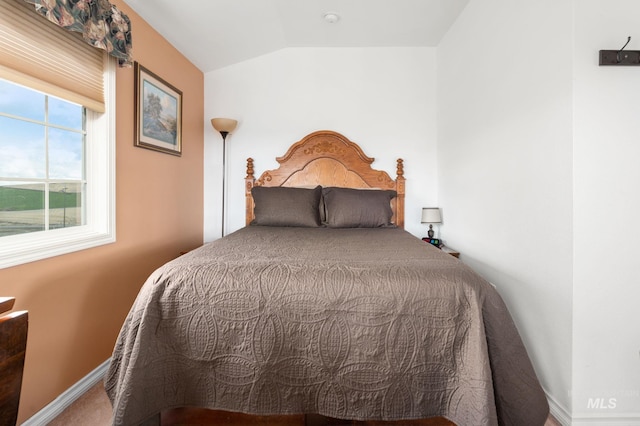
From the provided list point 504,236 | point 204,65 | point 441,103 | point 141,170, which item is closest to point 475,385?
point 504,236

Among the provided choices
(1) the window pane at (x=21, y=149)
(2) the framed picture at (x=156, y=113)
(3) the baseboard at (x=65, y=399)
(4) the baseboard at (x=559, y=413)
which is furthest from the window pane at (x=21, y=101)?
(4) the baseboard at (x=559, y=413)

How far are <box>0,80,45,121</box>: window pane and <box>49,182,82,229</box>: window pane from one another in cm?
36

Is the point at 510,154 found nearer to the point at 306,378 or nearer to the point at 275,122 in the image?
the point at 306,378

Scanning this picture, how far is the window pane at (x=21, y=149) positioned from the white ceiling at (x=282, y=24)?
1.09 m

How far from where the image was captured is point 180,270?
1.24m

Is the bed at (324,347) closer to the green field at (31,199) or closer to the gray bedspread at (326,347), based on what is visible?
the gray bedspread at (326,347)

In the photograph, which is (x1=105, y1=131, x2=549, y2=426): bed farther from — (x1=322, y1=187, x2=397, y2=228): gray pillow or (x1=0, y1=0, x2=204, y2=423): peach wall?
(x1=322, y1=187, x2=397, y2=228): gray pillow

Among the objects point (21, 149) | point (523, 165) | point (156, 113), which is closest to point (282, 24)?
point (156, 113)

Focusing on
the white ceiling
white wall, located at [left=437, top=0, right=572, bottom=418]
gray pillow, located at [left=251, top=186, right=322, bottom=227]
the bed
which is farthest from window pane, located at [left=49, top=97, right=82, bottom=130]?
white wall, located at [left=437, top=0, right=572, bottom=418]

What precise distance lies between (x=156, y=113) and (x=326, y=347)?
2.18m

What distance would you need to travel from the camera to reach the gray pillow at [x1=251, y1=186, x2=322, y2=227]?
8.67 feet

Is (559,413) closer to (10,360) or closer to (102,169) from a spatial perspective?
(10,360)

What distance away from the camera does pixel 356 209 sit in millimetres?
2652

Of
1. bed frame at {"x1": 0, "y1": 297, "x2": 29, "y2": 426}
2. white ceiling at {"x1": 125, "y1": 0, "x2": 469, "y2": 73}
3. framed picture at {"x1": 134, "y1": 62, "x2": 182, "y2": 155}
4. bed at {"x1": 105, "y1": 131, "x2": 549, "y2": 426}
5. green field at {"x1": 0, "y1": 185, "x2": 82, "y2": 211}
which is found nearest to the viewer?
bed frame at {"x1": 0, "y1": 297, "x2": 29, "y2": 426}
